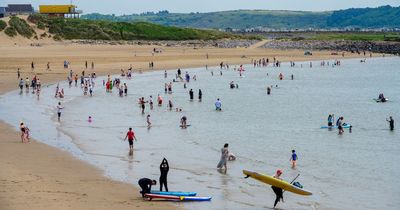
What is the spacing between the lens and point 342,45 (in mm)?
123500

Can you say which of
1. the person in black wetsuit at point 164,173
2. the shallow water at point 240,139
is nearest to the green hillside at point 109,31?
the shallow water at point 240,139

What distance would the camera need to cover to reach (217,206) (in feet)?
59.8

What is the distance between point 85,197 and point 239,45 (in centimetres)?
10091

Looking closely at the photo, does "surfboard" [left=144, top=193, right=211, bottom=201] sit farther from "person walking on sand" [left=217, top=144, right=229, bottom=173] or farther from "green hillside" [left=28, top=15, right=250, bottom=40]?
"green hillside" [left=28, top=15, right=250, bottom=40]

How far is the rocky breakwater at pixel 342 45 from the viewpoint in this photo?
118 m

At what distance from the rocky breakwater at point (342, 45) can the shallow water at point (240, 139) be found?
6130cm

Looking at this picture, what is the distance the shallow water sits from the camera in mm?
20719

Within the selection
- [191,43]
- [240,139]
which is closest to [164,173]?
[240,139]

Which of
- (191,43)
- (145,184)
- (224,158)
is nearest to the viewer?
(145,184)

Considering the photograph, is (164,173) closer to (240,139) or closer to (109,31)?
(240,139)

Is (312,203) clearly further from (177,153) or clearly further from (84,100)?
(84,100)

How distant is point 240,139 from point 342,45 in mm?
96394

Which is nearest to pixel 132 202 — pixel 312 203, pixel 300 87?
pixel 312 203

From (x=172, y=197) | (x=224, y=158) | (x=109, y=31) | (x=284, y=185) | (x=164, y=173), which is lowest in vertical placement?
(x=172, y=197)
